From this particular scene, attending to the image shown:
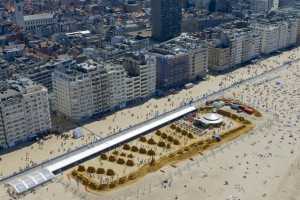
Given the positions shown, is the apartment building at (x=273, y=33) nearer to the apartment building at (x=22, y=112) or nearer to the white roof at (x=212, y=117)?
the white roof at (x=212, y=117)

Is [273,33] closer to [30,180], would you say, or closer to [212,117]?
[212,117]

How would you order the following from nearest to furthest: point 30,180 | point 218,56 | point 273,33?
point 30,180 → point 218,56 → point 273,33

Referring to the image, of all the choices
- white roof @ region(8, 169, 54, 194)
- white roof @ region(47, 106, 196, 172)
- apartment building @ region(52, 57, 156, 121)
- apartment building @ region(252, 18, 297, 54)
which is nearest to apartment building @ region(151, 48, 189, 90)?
apartment building @ region(52, 57, 156, 121)

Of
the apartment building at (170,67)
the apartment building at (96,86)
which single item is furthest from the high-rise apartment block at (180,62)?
the apartment building at (96,86)

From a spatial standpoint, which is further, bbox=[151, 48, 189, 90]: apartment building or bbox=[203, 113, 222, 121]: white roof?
bbox=[151, 48, 189, 90]: apartment building

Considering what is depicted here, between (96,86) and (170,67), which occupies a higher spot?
(170,67)

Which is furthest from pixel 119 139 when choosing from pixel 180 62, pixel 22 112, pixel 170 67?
pixel 180 62

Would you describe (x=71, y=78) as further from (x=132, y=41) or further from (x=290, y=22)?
(x=290, y=22)

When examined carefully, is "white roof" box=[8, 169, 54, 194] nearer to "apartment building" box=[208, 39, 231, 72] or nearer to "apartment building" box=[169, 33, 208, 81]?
"apartment building" box=[169, 33, 208, 81]
